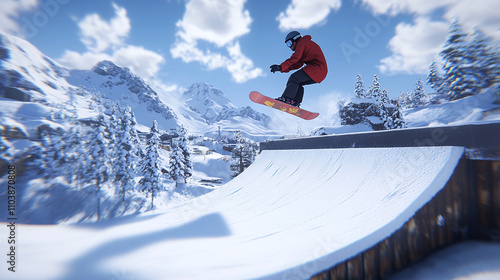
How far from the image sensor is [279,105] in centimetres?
528

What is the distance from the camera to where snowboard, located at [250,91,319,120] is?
5230mm

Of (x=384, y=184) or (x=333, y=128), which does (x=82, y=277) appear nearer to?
(x=384, y=184)

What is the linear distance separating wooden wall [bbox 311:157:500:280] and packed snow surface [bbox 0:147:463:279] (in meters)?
0.11

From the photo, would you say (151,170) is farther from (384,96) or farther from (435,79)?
(384,96)

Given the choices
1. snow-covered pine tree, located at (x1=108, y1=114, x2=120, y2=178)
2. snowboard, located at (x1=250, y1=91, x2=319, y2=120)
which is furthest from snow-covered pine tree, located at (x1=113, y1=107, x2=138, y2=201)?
snowboard, located at (x1=250, y1=91, x2=319, y2=120)

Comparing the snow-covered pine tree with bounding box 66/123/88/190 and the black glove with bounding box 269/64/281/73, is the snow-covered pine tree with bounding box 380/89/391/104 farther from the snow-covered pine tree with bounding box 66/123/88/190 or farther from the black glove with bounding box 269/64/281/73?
the snow-covered pine tree with bounding box 66/123/88/190

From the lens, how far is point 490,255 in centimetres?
181

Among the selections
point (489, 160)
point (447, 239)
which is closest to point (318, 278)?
point (447, 239)

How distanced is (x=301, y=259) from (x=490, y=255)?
71.8 inches

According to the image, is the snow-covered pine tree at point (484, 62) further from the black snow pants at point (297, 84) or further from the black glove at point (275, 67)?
the black glove at point (275, 67)

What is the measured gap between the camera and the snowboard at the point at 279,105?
17.2 ft

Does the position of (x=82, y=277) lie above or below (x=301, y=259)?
below

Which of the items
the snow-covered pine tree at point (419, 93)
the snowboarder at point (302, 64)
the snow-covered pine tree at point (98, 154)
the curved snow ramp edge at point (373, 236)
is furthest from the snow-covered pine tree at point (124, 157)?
the snow-covered pine tree at point (419, 93)

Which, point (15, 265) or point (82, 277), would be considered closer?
point (82, 277)
